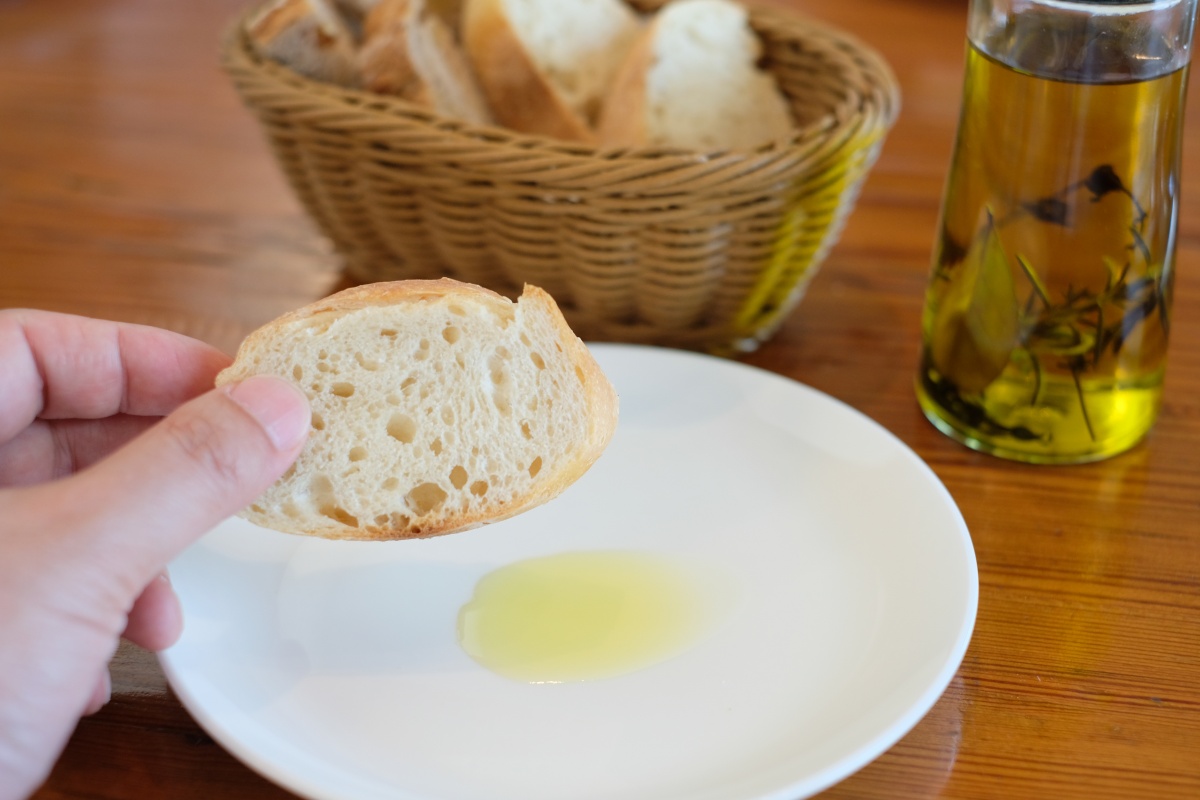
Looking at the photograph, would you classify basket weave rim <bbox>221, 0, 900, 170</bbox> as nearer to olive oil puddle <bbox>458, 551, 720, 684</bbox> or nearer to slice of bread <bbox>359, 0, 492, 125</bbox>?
slice of bread <bbox>359, 0, 492, 125</bbox>

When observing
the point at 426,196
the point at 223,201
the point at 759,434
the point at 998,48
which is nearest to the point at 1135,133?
the point at 998,48

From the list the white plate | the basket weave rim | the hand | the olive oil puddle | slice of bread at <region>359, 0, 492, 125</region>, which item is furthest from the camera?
slice of bread at <region>359, 0, 492, 125</region>

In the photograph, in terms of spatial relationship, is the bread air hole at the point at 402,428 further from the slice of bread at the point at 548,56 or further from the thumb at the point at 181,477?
the slice of bread at the point at 548,56

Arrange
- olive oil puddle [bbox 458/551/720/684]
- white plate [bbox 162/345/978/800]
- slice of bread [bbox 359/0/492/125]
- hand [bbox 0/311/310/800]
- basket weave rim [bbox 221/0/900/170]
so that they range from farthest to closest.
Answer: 1. slice of bread [bbox 359/0/492/125]
2. basket weave rim [bbox 221/0/900/170]
3. olive oil puddle [bbox 458/551/720/684]
4. white plate [bbox 162/345/978/800]
5. hand [bbox 0/311/310/800]

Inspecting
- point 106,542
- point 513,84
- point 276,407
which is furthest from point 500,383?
point 513,84

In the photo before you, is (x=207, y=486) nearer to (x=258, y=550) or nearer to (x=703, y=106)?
(x=258, y=550)

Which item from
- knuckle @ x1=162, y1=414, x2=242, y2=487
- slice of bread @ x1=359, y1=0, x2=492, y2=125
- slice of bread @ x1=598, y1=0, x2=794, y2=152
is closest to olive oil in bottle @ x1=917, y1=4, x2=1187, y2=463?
slice of bread @ x1=598, y1=0, x2=794, y2=152
